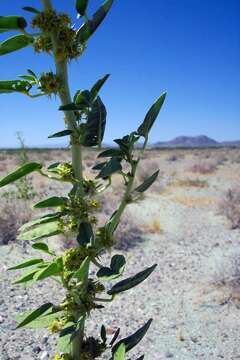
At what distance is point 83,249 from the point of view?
4.98ft

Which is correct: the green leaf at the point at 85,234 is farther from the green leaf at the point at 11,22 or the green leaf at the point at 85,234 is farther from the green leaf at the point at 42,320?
the green leaf at the point at 11,22

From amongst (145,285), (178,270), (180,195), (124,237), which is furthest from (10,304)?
(180,195)

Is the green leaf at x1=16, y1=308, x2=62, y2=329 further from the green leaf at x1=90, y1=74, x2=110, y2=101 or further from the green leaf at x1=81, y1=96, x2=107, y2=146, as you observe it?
the green leaf at x1=90, y1=74, x2=110, y2=101

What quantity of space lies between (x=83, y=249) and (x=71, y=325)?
269 millimetres

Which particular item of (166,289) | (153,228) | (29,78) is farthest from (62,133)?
(153,228)

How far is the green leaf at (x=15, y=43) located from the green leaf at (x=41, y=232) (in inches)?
23.0

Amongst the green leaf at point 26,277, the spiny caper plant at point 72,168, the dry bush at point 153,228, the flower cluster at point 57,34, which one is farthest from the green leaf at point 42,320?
the dry bush at point 153,228

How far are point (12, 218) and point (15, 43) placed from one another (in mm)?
6315

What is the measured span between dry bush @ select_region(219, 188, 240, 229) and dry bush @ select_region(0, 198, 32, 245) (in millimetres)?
3948

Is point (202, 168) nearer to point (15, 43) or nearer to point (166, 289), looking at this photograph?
point (166, 289)

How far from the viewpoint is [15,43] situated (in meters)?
1.29

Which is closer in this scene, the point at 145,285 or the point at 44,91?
the point at 44,91

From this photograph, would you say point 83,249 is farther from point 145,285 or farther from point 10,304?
point 145,285

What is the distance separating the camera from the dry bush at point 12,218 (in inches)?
267
